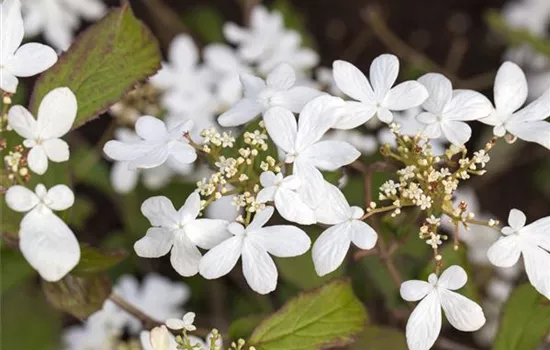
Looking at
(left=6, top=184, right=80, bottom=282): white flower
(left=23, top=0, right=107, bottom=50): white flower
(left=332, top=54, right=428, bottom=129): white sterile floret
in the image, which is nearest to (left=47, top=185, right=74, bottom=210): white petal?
(left=6, top=184, right=80, bottom=282): white flower

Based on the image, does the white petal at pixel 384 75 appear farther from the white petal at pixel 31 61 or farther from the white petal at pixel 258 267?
the white petal at pixel 31 61

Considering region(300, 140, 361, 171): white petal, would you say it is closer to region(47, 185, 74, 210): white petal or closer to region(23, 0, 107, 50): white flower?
region(47, 185, 74, 210): white petal

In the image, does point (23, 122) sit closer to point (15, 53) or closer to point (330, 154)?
point (15, 53)

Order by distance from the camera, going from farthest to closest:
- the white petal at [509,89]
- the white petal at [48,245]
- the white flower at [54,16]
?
the white flower at [54,16] < the white petal at [509,89] < the white petal at [48,245]

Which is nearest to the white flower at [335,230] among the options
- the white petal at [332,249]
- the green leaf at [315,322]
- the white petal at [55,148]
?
the white petal at [332,249]

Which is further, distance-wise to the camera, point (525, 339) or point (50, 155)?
point (525, 339)

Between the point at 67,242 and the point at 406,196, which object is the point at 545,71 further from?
the point at 67,242

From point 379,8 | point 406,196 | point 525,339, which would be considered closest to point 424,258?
point 525,339
